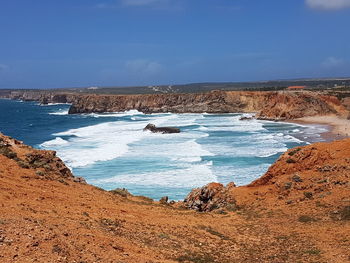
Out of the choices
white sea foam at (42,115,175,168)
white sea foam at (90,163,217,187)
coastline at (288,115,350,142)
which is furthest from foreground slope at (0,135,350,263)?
coastline at (288,115,350,142)

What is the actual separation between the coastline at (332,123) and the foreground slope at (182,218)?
35133 millimetres

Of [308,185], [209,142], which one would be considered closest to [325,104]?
[209,142]

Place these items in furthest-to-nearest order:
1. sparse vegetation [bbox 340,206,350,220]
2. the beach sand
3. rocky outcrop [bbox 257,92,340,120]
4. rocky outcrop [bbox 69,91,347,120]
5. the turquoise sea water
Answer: rocky outcrop [bbox 69,91,347,120]
rocky outcrop [bbox 257,92,340,120]
the beach sand
the turquoise sea water
sparse vegetation [bbox 340,206,350,220]

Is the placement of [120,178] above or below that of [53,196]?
below

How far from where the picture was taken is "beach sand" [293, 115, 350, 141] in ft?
180

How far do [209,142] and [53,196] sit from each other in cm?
3777

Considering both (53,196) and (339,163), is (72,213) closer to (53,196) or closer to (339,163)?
(53,196)

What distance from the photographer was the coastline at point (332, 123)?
2128 inches

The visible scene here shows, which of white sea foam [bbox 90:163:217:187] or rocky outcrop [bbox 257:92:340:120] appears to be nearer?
white sea foam [bbox 90:163:217:187]

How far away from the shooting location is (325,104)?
283 feet

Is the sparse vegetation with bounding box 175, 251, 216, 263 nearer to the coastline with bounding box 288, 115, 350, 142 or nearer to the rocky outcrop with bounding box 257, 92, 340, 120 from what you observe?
the coastline with bounding box 288, 115, 350, 142

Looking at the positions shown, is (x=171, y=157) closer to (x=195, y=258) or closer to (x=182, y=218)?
(x=182, y=218)

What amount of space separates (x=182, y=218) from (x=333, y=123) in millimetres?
61966

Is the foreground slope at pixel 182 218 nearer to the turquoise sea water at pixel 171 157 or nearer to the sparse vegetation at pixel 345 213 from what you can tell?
the sparse vegetation at pixel 345 213
